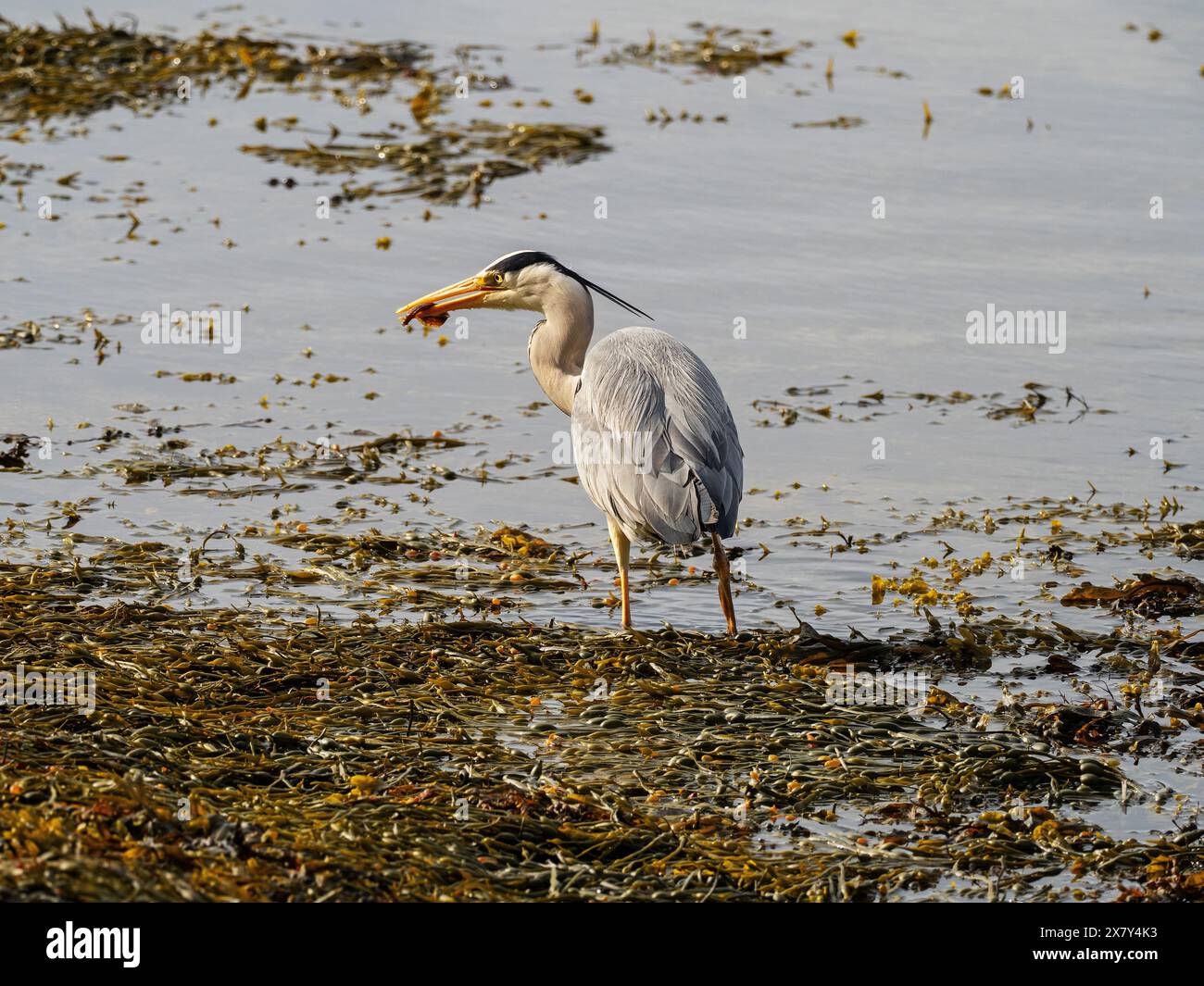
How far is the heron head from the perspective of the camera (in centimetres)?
998

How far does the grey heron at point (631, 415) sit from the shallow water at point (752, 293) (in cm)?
80

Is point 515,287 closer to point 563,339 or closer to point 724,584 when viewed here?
point 563,339

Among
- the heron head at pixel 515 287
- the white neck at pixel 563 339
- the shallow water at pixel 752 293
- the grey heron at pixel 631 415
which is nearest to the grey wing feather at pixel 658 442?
the grey heron at pixel 631 415

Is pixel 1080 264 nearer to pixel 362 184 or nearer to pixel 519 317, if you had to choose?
pixel 519 317

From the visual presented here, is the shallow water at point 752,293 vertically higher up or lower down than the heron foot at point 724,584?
higher up

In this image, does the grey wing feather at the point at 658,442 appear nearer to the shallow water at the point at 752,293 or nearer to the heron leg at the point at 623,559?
the heron leg at the point at 623,559

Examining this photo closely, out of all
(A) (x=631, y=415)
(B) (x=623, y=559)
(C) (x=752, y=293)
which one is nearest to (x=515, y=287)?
(A) (x=631, y=415)

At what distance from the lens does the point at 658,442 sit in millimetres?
9023

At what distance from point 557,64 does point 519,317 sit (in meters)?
8.69

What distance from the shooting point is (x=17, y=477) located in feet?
36.3

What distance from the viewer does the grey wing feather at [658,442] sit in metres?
8.75

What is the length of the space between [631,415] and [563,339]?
97 centimetres

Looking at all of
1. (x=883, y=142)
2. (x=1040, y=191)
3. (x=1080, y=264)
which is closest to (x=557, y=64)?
(x=883, y=142)
